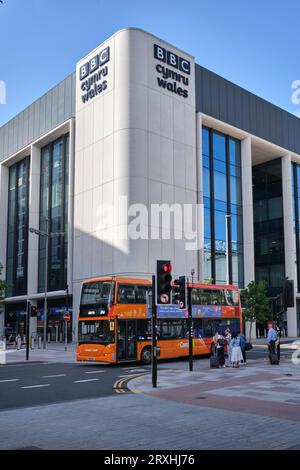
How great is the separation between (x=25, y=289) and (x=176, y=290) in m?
40.1

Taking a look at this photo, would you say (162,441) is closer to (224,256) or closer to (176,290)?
(176,290)

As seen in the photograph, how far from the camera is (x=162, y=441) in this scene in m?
8.00

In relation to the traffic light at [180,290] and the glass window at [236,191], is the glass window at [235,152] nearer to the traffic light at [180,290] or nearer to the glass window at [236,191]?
the glass window at [236,191]

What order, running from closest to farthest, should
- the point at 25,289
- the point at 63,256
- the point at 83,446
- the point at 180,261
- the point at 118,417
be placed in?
1. the point at 83,446
2. the point at 118,417
3. the point at 180,261
4. the point at 63,256
5. the point at 25,289

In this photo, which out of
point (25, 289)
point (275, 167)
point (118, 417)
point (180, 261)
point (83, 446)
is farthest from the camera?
point (275, 167)

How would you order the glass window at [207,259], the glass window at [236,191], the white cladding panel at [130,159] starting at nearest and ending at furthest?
the white cladding panel at [130,159], the glass window at [207,259], the glass window at [236,191]

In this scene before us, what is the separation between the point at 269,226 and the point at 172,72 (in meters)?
23.1

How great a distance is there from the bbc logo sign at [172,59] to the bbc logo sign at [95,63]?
14.3 ft

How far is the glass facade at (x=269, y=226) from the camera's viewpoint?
190ft

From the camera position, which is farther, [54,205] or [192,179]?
[54,205]

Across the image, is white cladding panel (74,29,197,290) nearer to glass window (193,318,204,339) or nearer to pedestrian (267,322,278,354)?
glass window (193,318,204,339)

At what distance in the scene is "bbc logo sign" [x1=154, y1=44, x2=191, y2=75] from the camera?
44500 millimetres

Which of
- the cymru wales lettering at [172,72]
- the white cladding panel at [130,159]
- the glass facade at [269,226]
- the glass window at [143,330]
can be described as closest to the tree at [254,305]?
the white cladding panel at [130,159]

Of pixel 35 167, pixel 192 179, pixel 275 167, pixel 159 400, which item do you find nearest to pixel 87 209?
pixel 192 179
